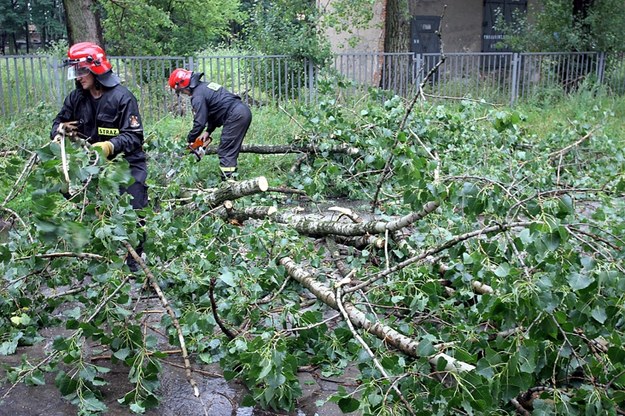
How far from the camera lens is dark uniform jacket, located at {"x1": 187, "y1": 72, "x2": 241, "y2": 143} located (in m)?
8.05

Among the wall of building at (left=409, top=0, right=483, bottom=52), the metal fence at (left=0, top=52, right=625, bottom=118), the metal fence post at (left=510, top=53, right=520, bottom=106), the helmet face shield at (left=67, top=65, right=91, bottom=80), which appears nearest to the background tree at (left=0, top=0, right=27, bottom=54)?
the wall of building at (left=409, top=0, right=483, bottom=52)

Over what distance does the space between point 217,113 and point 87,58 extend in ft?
10.8

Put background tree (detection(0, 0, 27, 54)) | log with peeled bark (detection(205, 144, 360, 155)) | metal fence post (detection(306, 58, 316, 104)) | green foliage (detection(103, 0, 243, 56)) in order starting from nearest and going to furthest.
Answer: log with peeled bark (detection(205, 144, 360, 155)) → metal fence post (detection(306, 58, 316, 104)) → green foliage (detection(103, 0, 243, 56)) → background tree (detection(0, 0, 27, 54))

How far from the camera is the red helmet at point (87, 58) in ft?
16.3

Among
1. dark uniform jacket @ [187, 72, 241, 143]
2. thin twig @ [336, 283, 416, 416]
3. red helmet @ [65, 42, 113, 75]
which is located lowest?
thin twig @ [336, 283, 416, 416]

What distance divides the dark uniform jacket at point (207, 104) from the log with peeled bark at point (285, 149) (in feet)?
1.13

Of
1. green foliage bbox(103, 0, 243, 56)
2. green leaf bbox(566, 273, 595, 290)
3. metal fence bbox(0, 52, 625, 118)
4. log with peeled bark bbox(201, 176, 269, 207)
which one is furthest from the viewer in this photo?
green foliage bbox(103, 0, 243, 56)

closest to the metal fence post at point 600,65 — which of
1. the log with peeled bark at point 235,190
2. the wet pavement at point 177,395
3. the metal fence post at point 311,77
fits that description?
the metal fence post at point 311,77

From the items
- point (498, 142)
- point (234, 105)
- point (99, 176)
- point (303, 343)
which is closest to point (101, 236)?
point (99, 176)

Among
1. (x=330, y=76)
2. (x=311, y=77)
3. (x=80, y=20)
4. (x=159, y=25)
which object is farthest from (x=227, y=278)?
(x=159, y=25)

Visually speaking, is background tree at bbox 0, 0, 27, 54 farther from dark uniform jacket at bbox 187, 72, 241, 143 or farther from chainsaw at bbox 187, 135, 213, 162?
chainsaw at bbox 187, 135, 213, 162

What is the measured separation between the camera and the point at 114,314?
3508 mm

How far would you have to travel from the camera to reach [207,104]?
323 inches

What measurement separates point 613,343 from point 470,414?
0.61 m
